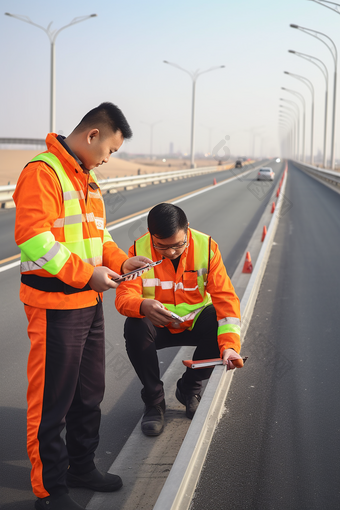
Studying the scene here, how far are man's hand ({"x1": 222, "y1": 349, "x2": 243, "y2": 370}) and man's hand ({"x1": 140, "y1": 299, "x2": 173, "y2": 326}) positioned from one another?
18.1 inches

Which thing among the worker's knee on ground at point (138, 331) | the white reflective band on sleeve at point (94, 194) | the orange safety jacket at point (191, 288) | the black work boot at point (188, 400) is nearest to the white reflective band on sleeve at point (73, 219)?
the white reflective band on sleeve at point (94, 194)

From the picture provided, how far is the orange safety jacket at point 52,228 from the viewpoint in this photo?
269cm

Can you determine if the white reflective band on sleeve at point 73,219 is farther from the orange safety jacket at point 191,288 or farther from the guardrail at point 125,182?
the guardrail at point 125,182

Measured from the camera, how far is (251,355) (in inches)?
224

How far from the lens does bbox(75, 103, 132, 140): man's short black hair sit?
9.82 feet

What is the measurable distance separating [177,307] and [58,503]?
1803 mm

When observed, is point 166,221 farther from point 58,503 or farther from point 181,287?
point 58,503

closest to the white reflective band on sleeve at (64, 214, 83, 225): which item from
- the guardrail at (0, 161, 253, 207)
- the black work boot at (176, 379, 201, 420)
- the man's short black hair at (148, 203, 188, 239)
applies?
the man's short black hair at (148, 203, 188, 239)

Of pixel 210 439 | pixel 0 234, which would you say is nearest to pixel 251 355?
pixel 210 439

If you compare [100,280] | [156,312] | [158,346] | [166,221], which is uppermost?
[166,221]

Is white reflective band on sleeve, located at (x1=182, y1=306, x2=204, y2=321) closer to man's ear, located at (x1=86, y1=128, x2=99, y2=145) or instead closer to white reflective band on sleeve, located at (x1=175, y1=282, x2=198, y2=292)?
white reflective band on sleeve, located at (x1=175, y1=282, x2=198, y2=292)

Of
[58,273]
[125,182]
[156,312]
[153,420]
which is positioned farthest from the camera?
[125,182]

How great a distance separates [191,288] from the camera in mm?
4352

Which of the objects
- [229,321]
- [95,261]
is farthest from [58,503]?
[229,321]
